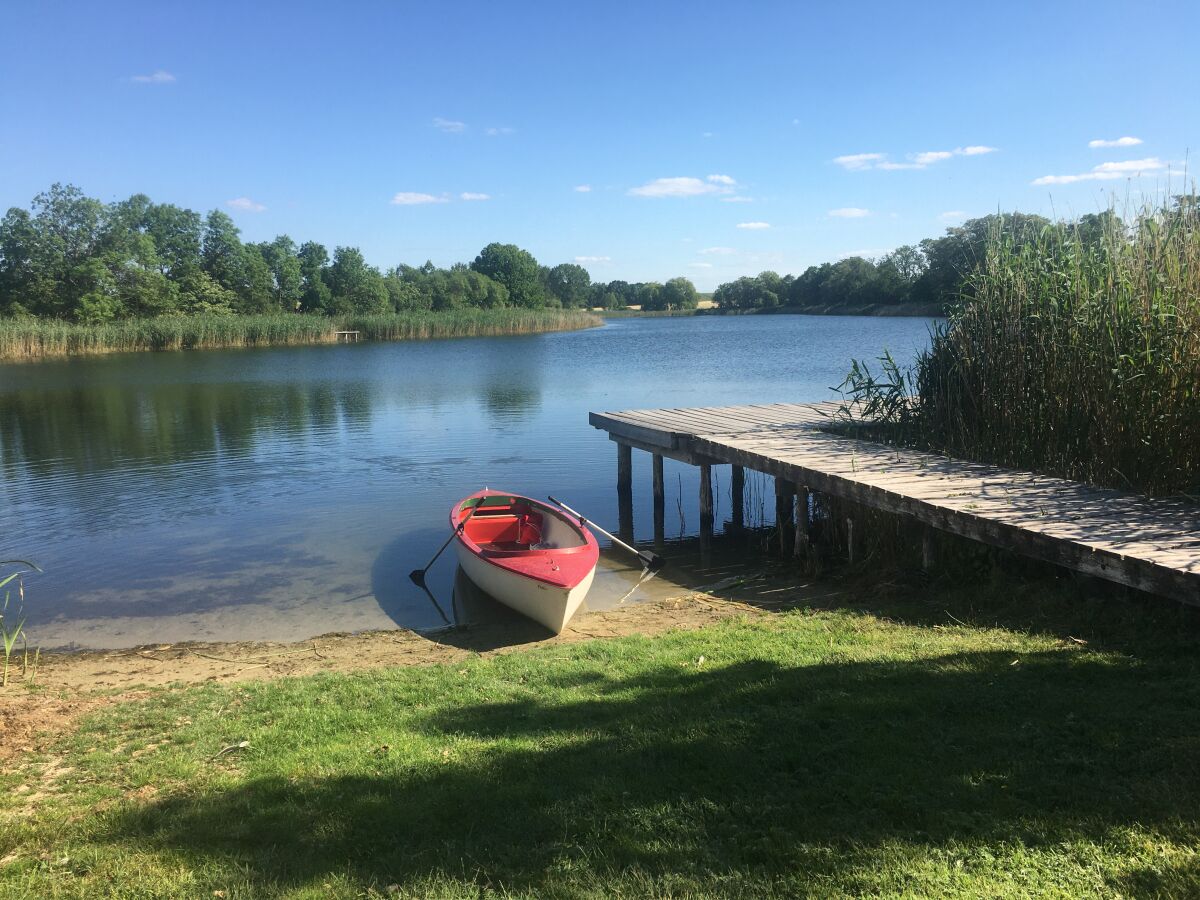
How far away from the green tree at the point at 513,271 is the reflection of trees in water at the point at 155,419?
9206 cm

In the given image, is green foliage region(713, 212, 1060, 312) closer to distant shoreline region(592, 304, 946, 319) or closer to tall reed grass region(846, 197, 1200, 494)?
distant shoreline region(592, 304, 946, 319)

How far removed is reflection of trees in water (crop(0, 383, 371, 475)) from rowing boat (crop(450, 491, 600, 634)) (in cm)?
1110

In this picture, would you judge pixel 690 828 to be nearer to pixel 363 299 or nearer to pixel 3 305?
pixel 3 305

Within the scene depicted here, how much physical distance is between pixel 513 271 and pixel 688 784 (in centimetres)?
12630

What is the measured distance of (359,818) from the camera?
395cm

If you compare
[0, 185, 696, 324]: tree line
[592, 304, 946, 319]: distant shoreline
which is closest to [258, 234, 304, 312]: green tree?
[0, 185, 696, 324]: tree line

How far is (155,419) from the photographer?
83.3 feet

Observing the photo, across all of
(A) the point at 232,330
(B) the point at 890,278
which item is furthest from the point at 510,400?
(B) the point at 890,278

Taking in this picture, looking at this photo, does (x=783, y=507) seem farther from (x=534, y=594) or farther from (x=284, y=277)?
(x=284, y=277)

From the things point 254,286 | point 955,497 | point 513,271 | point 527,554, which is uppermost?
point 513,271

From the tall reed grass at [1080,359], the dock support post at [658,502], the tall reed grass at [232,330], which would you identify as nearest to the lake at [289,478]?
the dock support post at [658,502]

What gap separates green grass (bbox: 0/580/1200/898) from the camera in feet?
10.8

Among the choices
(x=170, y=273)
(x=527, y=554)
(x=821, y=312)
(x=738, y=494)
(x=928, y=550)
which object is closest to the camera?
(x=928, y=550)

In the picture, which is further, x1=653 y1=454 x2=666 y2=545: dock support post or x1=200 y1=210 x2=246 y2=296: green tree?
x1=200 y1=210 x2=246 y2=296: green tree
